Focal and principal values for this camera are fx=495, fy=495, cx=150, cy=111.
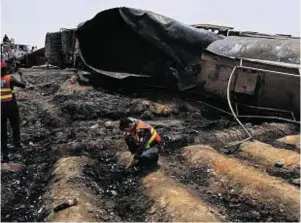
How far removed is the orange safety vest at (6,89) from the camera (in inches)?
320

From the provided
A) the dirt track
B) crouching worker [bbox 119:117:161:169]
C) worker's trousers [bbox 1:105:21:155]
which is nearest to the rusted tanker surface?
the dirt track

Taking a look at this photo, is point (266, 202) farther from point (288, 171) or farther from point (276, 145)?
point (276, 145)

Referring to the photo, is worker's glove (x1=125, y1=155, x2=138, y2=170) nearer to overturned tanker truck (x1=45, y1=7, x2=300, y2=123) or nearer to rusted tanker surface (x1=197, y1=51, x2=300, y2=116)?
overturned tanker truck (x1=45, y1=7, x2=300, y2=123)

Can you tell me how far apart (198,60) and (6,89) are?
5.29 meters

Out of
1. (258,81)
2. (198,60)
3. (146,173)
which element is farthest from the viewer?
(198,60)

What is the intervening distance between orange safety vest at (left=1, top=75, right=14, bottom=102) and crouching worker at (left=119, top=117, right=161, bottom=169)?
7.18ft

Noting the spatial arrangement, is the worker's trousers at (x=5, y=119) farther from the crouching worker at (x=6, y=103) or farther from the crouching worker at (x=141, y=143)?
the crouching worker at (x=141, y=143)

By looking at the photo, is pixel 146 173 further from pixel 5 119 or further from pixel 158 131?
pixel 5 119

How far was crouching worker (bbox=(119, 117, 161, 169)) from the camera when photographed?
714 cm

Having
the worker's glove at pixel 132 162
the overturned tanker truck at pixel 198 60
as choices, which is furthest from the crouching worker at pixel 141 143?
the overturned tanker truck at pixel 198 60

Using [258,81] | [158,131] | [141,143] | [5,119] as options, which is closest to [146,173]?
[141,143]

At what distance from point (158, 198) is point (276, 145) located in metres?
3.14

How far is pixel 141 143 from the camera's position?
7195mm

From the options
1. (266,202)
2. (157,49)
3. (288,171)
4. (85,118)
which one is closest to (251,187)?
(266,202)
